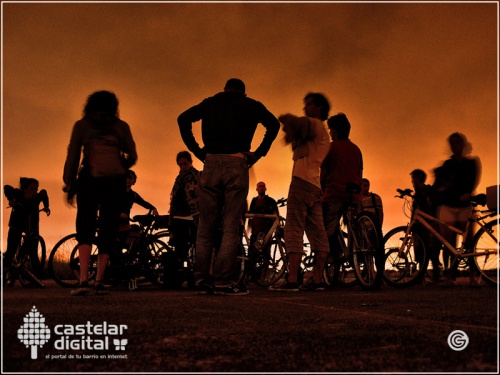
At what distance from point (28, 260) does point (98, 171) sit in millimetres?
4978

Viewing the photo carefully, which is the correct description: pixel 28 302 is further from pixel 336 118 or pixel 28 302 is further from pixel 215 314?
pixel 336 118

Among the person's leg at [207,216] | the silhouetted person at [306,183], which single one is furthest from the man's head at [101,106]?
the silhouetted person at [306,183]

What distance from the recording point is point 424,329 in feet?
12.6

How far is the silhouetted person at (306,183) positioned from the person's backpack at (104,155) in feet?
5.91

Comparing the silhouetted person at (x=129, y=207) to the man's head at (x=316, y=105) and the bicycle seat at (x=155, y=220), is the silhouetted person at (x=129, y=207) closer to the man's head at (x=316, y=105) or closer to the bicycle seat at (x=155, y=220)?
the bicycle seat at (x=155, y=220)

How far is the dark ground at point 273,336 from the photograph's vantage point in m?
2.99

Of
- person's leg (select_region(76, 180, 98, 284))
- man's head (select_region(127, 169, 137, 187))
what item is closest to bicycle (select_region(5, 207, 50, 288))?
man's head (select_region(127, 169, 137, 187))

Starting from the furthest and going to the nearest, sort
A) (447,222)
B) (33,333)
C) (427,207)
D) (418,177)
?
(418,177), (427,207), (447,222), (33,333)

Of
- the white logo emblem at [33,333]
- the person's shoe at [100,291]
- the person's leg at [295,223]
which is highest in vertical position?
the person's leg at [295,223]

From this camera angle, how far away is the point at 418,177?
1095cm

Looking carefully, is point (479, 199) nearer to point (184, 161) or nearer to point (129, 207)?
point (184, 161)

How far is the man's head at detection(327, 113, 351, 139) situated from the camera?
28.2 ft

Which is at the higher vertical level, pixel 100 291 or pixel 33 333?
pixel 100 291

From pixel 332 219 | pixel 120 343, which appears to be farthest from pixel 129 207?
pixel 120 343
